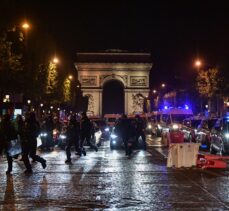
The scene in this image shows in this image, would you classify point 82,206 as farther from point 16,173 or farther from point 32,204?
point 16,173

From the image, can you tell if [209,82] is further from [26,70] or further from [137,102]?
[137,102]

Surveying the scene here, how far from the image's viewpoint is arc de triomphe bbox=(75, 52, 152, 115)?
98.2 m

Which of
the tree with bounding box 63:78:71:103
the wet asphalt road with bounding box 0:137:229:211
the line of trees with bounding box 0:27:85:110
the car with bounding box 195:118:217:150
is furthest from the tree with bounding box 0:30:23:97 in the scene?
the tree with bounding box 63:78:71:103

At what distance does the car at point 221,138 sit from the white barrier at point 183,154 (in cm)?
560

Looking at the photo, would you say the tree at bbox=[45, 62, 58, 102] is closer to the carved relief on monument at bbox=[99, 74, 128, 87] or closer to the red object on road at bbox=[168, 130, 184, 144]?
the red object on road at bbox=[168, 130, 184, 144]

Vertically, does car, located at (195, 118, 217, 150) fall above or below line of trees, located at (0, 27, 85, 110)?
below

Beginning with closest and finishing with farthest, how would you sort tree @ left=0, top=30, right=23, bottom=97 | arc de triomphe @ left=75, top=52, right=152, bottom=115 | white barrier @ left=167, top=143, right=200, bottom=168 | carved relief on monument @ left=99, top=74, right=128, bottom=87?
white barrier @ left=167, top=143, right=200, bottom=168
tree @ left=0, top=30, right=23, bottom=97
arc de triomphe @ left=75, top=52, right=152, bottom=115
carved relief on monument @ left=99, top=74, right=128, bottom=87

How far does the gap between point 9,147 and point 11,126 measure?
580 millimetres

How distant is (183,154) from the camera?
18.1 meters

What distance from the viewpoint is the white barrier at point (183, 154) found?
18031mm

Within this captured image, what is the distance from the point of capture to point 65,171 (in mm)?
17125

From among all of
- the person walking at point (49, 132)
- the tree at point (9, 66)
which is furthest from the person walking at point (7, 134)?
the tree at point (9, 66)

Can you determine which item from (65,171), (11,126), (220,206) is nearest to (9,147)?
(11,126)

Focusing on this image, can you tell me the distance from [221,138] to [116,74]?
76.3m
